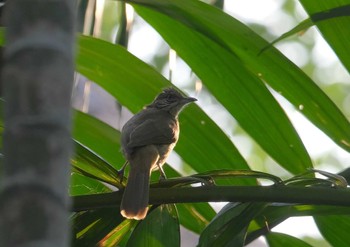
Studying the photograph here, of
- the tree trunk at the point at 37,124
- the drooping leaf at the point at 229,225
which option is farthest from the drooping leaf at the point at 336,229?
the tree trunk at the point at 37,124

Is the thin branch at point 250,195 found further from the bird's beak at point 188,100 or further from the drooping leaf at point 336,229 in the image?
the bird's beak at point 188,100

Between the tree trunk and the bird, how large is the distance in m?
1.55

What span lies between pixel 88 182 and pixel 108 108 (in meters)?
6.73

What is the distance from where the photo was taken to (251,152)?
47.6ft

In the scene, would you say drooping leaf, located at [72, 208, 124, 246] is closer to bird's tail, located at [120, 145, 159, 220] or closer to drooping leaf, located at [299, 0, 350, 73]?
bird's tail, located at [120, 145, 159, 220]

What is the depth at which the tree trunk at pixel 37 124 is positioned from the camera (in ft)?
4.00

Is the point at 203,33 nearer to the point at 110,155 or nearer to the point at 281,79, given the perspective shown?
the point at 281,79

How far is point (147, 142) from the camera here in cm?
434

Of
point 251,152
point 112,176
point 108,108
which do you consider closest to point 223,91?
point 112,176

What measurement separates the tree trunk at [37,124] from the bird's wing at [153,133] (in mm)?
2755

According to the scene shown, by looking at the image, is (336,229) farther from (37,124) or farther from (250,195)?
(37,124)

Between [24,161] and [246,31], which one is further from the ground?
[246,31]

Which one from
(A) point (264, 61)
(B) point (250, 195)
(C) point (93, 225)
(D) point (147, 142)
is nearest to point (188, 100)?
(D) point (147, 142)

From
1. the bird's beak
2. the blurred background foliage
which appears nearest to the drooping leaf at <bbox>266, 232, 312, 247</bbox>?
the blurred background foliage
